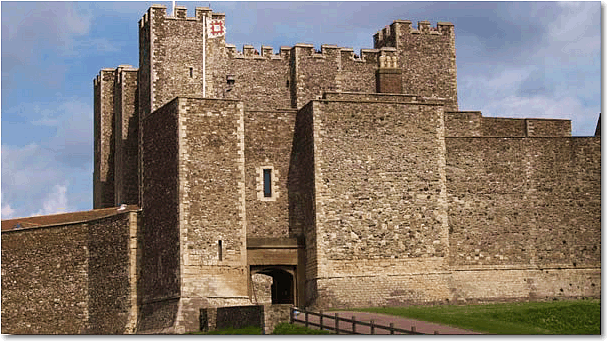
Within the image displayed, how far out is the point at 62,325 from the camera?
5853cm

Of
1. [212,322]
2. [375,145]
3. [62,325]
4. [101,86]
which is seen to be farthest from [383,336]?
[101,86]

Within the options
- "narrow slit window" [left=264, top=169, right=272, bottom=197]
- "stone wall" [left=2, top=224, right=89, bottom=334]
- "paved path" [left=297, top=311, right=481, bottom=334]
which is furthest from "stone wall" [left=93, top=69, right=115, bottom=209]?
"paved path" [left=297, top=311, right=481, bottom=334]

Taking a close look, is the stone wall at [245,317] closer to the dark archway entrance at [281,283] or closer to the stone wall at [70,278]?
the dark archway entrance at [281,283]

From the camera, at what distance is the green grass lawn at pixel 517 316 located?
46.8 meters

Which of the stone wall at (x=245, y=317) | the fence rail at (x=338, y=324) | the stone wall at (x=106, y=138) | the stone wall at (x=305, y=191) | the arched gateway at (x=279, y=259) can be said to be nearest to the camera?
the fence rail at (x=338, y=324)

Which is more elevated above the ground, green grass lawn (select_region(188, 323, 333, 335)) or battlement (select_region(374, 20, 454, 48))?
battlement (select_region(374, 20, 454, 48))

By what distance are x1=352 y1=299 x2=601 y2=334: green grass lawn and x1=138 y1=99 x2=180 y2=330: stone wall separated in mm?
7866

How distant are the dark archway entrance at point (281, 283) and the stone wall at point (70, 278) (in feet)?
18.3

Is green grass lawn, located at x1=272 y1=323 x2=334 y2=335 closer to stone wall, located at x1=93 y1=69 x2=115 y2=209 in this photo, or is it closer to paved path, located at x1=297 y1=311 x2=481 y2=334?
paved path, located at x1=297 y1=311 x2=481 y2=334

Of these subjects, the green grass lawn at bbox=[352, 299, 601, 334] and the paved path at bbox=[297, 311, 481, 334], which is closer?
the paved path at bbox=[297, 311, 481, 334]

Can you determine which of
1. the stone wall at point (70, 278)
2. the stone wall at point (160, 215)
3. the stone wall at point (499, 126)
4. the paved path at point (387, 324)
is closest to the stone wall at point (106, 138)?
the stone wall at point (70, 278)

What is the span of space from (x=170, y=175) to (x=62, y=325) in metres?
8.44

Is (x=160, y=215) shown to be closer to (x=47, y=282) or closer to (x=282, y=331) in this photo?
(x=47, y=282)

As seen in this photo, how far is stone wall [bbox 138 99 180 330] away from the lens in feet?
179
